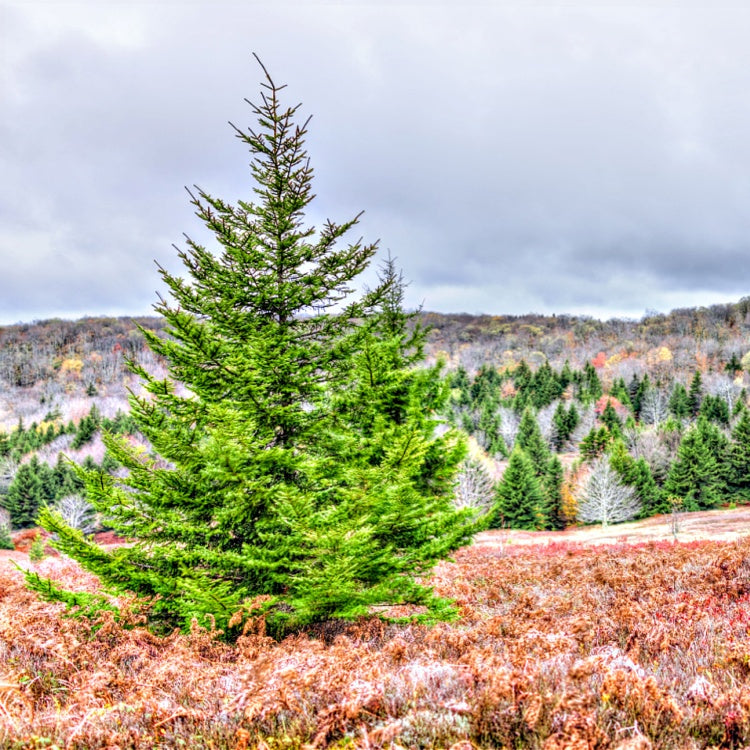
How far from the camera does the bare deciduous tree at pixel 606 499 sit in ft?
137

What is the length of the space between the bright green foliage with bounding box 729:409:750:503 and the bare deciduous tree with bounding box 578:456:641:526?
1189 cm

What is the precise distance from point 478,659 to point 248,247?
19.9 feet

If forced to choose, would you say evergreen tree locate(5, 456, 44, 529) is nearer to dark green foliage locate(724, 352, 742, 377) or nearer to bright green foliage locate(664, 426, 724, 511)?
bright green foliage locate(664, 426, 724, 511)

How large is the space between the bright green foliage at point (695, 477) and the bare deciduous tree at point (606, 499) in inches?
204

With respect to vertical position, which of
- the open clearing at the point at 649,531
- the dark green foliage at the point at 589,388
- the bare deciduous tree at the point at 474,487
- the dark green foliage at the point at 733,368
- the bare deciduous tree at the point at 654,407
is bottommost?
the open clearing at the point at 649,531

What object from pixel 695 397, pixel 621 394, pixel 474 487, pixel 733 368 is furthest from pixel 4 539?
pixel 733 368

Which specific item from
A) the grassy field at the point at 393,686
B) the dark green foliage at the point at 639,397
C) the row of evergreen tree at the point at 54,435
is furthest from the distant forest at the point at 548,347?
the grassy field at the point at 393,686

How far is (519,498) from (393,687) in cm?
4412

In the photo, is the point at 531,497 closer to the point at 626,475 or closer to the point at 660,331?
the point at 626,475

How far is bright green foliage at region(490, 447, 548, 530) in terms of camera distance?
44156mm

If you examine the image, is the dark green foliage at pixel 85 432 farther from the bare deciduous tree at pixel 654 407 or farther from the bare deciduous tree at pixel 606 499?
the bare deciduous tree at pixel 654 407

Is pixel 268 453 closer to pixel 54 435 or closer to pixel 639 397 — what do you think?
pixel 54 435

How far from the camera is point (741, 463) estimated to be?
46938 mm

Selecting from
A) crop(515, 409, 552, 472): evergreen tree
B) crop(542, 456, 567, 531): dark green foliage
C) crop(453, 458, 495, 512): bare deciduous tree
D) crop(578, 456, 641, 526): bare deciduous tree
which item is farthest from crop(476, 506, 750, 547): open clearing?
crop(515, 409, 552, 472): evergreen tree
